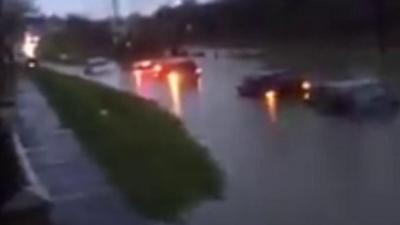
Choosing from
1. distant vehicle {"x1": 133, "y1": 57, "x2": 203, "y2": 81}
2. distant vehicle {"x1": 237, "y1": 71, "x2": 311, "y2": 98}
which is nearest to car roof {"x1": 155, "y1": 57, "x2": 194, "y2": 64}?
distant vehicle {"x1": 133, "y1": 57, "x2": 203, "y2": 81}

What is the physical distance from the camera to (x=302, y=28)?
18000mm

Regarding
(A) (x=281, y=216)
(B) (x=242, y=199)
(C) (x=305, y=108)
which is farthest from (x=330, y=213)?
(C) (x=305, y=108)

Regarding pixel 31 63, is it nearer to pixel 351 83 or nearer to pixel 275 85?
pixel 275 85

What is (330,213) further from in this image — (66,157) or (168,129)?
(168,129)

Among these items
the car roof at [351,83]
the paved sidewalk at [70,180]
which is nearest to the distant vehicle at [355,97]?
the car roof at [351,83]

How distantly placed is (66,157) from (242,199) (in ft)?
11.1

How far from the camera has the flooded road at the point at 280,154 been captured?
904 centimetres

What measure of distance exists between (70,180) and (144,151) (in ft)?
6.54

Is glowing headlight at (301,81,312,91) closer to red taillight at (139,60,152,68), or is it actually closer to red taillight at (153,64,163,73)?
red taillight at (153,64,163,73)

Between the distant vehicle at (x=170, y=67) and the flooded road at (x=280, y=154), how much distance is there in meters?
0.19

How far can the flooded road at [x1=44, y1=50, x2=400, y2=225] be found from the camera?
9039mm

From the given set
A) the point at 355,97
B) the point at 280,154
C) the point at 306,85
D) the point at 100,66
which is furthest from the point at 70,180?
the point at 100,66

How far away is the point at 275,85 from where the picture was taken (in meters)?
A: 17.8

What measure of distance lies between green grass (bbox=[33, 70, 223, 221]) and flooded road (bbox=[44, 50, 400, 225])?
0.23 m
